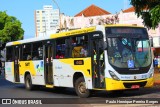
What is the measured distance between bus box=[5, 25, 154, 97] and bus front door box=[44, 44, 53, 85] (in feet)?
0.32

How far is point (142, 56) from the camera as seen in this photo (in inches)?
648

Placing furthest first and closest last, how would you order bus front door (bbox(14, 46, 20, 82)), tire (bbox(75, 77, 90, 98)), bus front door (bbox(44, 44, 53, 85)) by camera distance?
1. bus front door (bbox(14, 46, 20, 82))
2. bus front door (bbox(44, 44, 53, 85))
3. tire (bbox(75, 77, 90, 98))

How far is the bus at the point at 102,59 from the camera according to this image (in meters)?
15.8

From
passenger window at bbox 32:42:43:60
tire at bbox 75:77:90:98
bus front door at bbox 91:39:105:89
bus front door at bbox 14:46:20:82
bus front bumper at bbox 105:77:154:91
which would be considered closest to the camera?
bus front bumper at bbox 105:77:154:91

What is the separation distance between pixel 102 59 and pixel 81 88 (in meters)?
1.87

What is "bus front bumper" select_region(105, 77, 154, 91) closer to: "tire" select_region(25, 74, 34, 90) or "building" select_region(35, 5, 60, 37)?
"tire" select_region(25, 74, 34, 90)

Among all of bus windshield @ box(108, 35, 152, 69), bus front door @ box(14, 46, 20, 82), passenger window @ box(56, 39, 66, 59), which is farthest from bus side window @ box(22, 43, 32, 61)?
bus windshield @ box(108, 35, 152, 69)

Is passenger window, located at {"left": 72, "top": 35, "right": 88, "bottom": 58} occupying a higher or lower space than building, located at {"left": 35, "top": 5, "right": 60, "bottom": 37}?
lower

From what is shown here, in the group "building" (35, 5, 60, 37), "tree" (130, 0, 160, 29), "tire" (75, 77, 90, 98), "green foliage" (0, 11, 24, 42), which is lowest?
"tire" (75, 77, 90, 98)

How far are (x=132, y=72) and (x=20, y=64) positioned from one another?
29.9ft

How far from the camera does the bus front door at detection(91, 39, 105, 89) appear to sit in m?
16.0

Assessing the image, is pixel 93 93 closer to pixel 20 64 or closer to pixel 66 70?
pixel 66 70

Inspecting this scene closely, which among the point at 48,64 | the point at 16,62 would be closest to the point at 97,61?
the point at 48,64

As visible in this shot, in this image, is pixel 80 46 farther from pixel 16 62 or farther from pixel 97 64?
pixel 16 62
